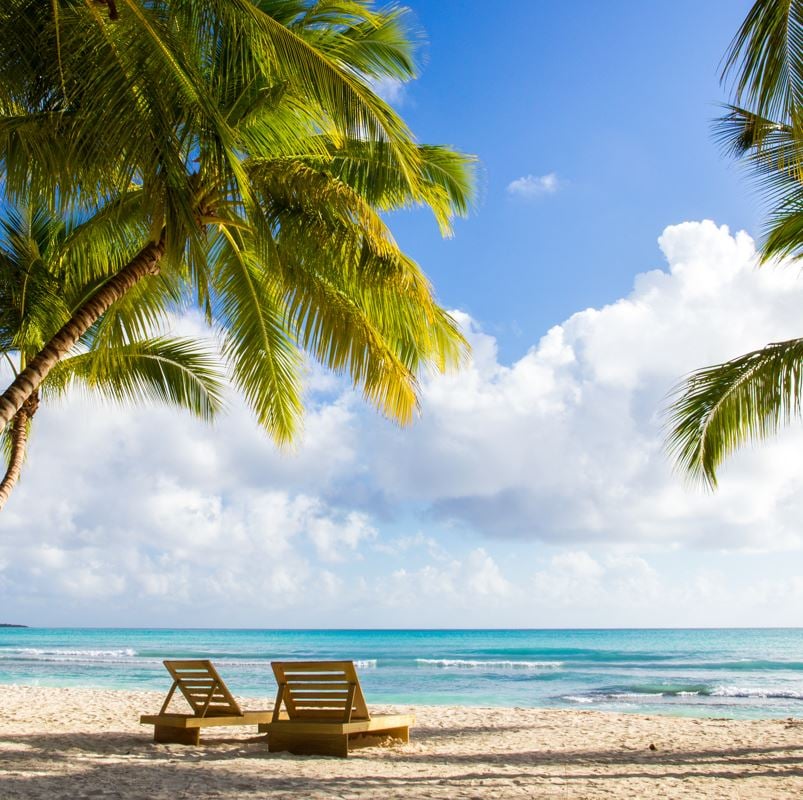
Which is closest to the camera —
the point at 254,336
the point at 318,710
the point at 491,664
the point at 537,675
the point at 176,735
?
the point at 318,710

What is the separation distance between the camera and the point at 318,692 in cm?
679

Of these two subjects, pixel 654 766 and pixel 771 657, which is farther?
pixel 771 657

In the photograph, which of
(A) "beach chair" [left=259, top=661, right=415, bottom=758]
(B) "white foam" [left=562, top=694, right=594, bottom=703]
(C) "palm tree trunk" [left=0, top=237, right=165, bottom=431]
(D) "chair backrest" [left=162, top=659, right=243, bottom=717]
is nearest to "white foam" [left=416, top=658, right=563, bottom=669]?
(B) "white foam" [left=562, top=694, right=594, bottom=703]

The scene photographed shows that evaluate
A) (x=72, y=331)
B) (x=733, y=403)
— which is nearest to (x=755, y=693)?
(x=733, y=403)

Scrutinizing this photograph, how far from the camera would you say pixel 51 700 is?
41.2 ft

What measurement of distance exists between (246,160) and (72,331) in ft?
7.03

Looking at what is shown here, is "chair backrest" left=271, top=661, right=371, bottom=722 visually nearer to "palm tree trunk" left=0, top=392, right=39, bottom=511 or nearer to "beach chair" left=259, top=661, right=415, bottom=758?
"beach chair" left=259, top=661, right=415, bottom=758

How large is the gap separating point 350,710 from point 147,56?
494 cm

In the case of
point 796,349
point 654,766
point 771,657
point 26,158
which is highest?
point 26,158

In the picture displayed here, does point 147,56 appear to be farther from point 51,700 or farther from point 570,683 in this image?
point 570,683

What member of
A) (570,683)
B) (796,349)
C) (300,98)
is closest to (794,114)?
(796,349)

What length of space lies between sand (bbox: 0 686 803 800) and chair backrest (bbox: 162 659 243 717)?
0.96 ft

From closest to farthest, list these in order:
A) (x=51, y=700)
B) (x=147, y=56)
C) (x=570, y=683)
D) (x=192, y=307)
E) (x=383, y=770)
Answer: (x=147, y=56), (x=383, y=770), (x=192, y=307), (x=51, y=700), (x=570, y=683)

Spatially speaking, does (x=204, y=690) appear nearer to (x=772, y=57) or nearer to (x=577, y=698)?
(x=772, y=57)
